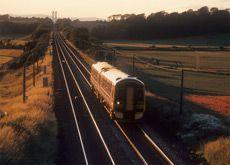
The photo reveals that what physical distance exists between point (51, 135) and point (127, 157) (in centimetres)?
464

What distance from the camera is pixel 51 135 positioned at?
Result: 2359 cm

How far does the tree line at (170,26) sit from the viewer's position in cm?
14962

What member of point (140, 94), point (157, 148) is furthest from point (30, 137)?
point (140, 94)

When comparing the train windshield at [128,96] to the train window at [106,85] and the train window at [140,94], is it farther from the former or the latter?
the train window at [106,85]

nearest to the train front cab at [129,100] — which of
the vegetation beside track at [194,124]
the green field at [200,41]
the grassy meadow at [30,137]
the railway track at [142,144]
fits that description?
the railway track at [142,144]

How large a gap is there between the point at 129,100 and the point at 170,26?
13269 cm

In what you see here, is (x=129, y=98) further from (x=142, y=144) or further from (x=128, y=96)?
(x=142, y=144)

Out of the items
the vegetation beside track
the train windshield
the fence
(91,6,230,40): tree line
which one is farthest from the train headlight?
(91,6,230,40): tree line

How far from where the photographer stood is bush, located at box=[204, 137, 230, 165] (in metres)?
19.1

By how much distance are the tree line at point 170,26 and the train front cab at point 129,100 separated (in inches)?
4724

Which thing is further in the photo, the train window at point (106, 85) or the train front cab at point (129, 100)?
the train window at point (106, 85)

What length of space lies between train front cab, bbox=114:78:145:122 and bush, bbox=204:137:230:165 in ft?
22.5

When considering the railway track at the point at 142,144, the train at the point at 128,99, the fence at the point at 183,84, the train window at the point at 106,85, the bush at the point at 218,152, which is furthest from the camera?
the fence at the point at 183,84

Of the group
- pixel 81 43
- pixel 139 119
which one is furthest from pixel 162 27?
pixel 139 119
